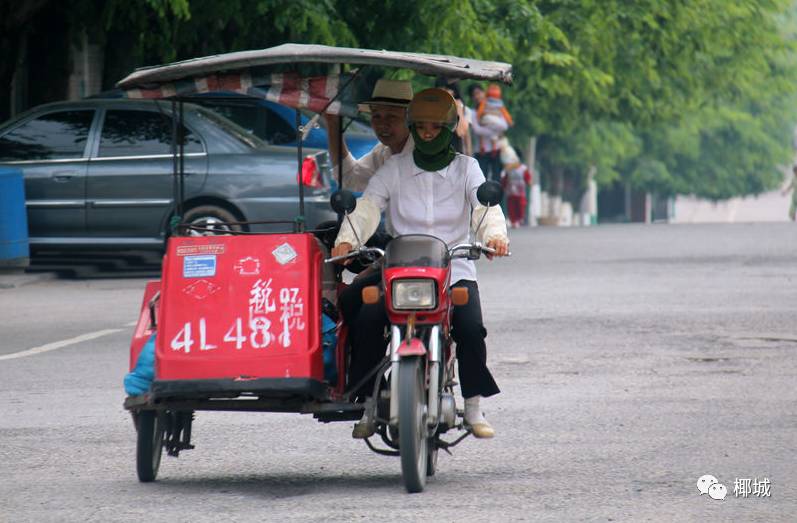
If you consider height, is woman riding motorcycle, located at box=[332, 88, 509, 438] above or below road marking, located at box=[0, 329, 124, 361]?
above

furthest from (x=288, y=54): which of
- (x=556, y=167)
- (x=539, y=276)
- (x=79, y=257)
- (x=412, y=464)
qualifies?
(x=556, y=167)

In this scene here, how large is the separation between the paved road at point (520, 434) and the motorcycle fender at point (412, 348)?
55 centimetres

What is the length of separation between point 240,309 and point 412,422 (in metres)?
0.98

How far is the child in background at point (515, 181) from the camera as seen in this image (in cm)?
2767

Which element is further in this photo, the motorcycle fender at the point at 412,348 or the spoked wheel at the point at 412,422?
the motorcycle fender at the point at 412,348

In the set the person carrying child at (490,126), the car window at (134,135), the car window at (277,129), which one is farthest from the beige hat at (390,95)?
the person carrying child at (490,126)

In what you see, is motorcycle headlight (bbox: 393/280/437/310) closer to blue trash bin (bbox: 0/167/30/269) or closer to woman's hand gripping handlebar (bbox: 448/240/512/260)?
woman's hand gripping handlebar (bbox: 448/240/512/260)

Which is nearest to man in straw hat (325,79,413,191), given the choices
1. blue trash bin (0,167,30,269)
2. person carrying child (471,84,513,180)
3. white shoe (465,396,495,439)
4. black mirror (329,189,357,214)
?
black mirror (329,189,357,214)

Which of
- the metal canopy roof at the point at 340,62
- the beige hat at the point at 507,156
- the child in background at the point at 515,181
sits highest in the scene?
the metal canopy roof at the point at 340,62

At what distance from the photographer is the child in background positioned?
1089 inches

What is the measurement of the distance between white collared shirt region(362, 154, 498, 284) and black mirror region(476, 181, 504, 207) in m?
0.28

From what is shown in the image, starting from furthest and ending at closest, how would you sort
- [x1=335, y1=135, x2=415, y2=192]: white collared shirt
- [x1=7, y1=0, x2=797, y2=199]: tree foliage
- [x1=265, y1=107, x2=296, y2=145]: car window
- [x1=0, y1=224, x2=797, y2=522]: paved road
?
[x1=7, y1=0, x2=797, y2=199]: tree foliage → [x1=265, y1=107, x2=296, y2=145]: car window → [x1=335, y1=135, x2=415, y2=192]: white collared shirt → [x1=0, y1=224, x2=797, y2=522]: paved road

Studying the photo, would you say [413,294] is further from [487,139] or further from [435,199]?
[487,139]

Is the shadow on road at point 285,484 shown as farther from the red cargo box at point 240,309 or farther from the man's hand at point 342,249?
the man's hand at point 342,249
